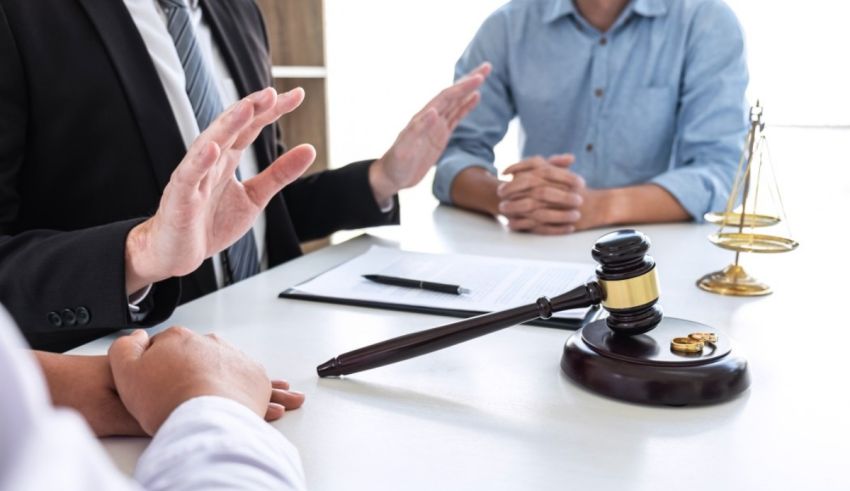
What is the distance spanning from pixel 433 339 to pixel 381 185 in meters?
0.76

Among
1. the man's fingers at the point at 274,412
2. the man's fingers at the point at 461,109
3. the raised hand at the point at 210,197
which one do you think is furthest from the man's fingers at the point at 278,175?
the man's fingers at the point at 461,109

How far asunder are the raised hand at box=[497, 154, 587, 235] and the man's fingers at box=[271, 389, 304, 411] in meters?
0.87

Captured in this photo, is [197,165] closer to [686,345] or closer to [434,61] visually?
[686,345]

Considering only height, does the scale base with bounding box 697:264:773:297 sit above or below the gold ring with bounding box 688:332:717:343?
below

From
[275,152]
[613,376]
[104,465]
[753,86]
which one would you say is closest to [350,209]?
[275,152]

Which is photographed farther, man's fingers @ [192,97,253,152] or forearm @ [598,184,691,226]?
forearm @ [598,184,691,226]

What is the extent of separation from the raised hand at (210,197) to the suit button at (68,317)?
7cm

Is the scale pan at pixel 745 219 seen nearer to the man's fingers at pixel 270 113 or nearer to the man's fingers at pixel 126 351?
the man's fingers at pixel 270 113

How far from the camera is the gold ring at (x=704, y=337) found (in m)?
0.76

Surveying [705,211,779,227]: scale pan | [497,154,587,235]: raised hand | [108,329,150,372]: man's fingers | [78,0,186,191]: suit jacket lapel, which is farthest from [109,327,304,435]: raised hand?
[497,154,587,235]: raised hand

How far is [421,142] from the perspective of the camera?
145cm

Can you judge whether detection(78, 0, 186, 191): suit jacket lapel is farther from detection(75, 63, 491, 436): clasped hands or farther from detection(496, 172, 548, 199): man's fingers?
detection(496, 172, 548, 199): man's fingers

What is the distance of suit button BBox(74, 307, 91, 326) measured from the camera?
874mm

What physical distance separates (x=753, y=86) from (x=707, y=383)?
2425 mm
